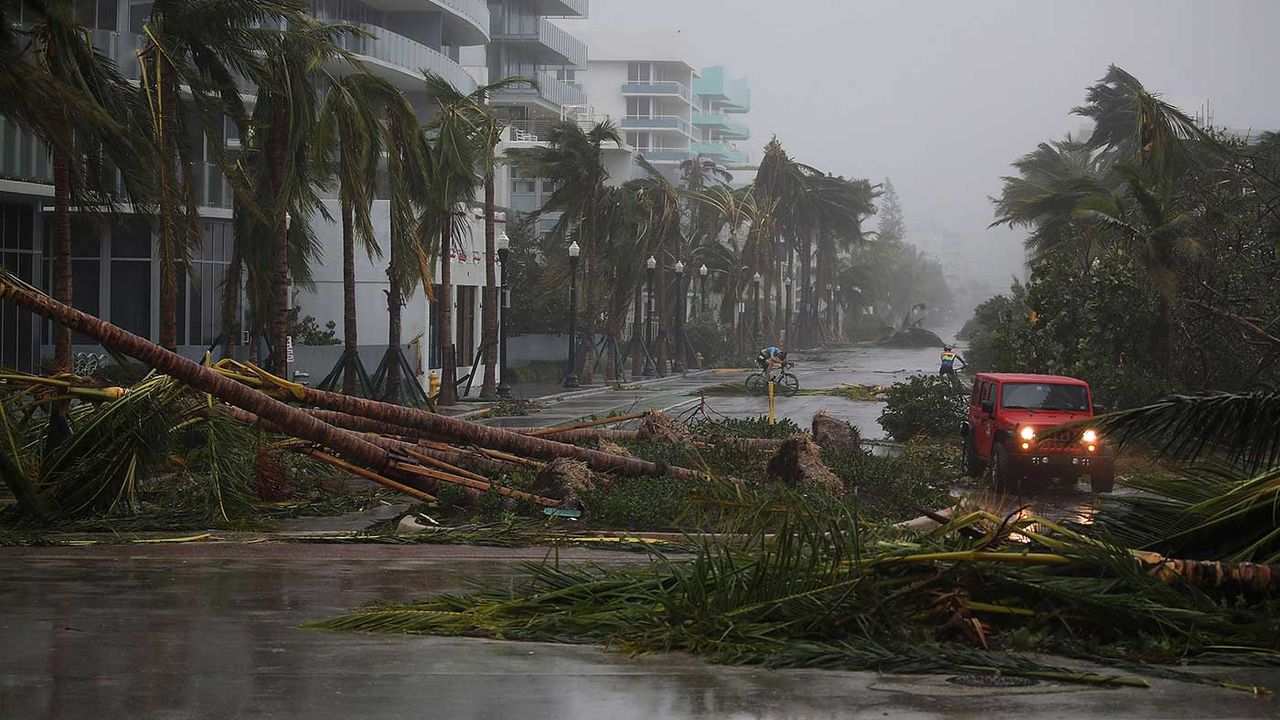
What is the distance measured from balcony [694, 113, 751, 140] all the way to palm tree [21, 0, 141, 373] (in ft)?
474

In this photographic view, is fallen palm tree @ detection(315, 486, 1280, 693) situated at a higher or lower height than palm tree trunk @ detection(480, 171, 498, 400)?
lower

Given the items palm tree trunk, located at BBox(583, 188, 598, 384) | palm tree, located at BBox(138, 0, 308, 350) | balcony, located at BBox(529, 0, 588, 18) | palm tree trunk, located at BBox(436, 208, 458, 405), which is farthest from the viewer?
balcony, located at BBox(529, 0, 588, 18)

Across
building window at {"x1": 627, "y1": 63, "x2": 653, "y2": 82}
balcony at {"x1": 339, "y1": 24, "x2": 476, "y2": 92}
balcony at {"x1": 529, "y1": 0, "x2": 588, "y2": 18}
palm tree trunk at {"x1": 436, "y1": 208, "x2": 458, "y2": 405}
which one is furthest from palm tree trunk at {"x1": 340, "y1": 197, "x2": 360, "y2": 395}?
building window at {"x1": 627, "y1": 63, "x2": 653, "y2": 82}

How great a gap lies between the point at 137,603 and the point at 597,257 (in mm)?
47070

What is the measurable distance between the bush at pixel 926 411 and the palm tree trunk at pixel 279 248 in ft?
41.5

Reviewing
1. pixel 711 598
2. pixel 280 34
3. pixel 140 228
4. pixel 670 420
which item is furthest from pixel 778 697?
pixel 140 228

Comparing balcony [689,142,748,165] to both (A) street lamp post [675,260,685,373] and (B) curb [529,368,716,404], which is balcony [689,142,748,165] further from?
(B) curb [529,368,716,404]

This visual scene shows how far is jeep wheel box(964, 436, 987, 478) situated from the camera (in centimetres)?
2250

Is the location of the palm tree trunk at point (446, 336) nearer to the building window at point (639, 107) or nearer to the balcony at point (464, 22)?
the balcony at point (464, 22)

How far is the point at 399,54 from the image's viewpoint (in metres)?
56.7

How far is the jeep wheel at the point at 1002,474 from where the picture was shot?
20547mm

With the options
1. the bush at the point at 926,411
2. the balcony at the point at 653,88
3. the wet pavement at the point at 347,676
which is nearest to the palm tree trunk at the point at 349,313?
the bush at the point at 926,411

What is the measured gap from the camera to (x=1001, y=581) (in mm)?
8484

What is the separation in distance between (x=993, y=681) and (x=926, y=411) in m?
23.2
